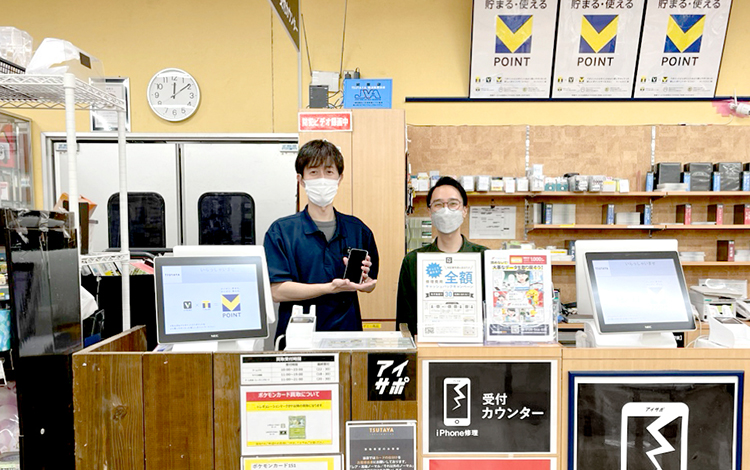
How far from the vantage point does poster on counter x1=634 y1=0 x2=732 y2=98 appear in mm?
4512

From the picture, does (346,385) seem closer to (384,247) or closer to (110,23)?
(384,247)

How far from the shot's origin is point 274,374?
1.32 meters

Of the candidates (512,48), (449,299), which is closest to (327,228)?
(449,299)

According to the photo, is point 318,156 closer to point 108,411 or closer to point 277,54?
point 108,411

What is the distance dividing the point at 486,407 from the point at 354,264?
84 centimetres

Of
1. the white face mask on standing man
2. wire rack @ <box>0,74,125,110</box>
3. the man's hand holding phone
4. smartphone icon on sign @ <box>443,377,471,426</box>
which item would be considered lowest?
smartphone icon on sign @ <box>443,377,471,426</box>

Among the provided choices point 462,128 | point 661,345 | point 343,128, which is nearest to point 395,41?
point 462,128

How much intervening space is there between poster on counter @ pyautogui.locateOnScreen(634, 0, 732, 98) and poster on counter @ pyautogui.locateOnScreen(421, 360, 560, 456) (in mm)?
4472

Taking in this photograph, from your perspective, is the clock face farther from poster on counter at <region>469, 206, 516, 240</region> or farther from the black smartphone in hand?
the black smartphone in hand

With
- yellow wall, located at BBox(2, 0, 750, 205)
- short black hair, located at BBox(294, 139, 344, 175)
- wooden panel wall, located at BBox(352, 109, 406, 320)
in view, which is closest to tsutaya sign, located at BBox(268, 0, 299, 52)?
wooden panel wall, located at BBox(352, 109, 406, 320)

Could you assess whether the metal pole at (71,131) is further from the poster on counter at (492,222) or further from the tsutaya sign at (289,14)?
the poster on counter at (492,222)

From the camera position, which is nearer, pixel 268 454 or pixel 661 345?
pixel 268 454

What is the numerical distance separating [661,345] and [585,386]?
13.9 inches

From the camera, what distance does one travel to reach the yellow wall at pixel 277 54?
14.8 ft
